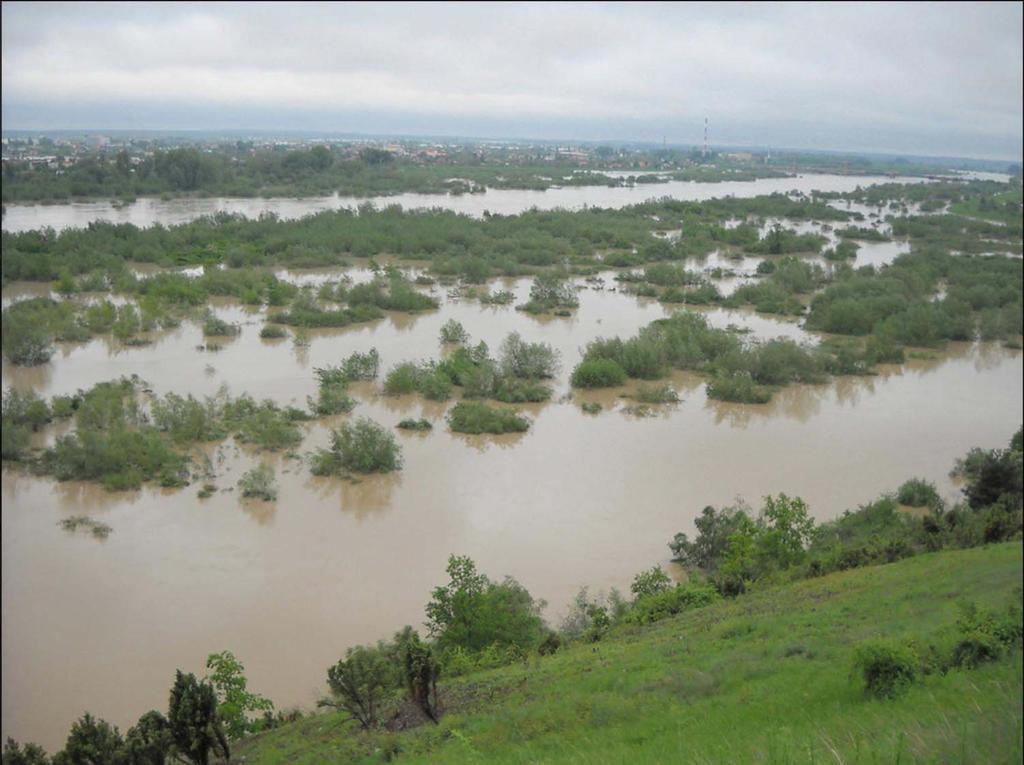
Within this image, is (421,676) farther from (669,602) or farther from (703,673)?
(669,602)

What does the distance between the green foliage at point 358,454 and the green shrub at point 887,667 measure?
7.38m

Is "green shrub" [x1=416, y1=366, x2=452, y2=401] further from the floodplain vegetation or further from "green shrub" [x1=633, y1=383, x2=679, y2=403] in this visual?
the floodplain vegetation

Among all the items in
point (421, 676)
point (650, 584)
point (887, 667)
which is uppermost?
point (887, 667)

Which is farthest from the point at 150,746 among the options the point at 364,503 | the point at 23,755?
the point at 364,503

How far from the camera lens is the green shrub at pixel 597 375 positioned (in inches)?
580

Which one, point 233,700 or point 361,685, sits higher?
point 361,685

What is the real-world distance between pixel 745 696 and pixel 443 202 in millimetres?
33351

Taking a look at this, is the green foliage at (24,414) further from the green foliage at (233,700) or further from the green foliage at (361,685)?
the green foliage at (361,685)

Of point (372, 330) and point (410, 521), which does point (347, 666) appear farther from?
point (372, 330)

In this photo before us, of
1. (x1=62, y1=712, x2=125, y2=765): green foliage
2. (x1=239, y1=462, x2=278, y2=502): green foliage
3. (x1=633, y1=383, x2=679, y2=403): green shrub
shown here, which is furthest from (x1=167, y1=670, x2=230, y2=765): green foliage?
(x1=633, y1=383, x2=679, y2=403): green shrub

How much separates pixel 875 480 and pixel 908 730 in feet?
31.2

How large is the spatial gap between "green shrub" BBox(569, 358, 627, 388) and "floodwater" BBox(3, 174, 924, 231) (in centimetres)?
852

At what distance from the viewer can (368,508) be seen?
33.3 feet

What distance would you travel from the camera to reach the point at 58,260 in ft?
41.5
